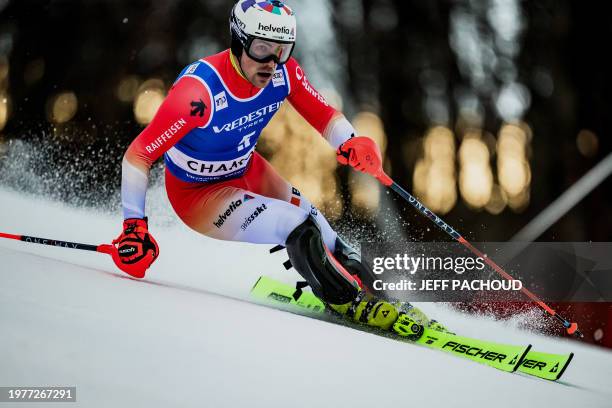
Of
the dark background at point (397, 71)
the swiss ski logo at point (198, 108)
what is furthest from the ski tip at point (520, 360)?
the dark background at point (397, 71)

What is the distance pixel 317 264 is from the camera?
261 centimetres

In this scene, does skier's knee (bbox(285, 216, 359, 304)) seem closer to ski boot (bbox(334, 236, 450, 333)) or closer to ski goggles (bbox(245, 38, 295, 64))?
ski boot (bbox(334, 236, 450, 333))

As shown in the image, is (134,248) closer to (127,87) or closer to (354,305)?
(354,305)

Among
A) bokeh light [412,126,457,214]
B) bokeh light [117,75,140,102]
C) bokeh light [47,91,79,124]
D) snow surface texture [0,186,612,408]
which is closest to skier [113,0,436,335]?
snow surface texture [0,186,612,408]

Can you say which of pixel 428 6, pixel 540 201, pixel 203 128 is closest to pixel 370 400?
pixel 203 128

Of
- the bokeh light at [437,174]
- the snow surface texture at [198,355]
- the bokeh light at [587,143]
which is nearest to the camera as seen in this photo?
the snow surface texture at [198,355]

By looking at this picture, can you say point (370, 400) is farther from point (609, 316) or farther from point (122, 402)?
point (609, 316)

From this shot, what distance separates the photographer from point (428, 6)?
9.69 metres

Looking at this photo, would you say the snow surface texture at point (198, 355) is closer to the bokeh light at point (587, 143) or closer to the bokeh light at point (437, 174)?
the bokeh light at point (587, 143)

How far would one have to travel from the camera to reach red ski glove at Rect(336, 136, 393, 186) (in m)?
2.85

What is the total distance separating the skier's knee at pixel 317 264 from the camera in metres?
2.60

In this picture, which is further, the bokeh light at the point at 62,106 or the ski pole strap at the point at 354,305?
the bokeh light at the point at 62,106

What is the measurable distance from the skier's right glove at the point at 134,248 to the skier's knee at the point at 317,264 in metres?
0.58

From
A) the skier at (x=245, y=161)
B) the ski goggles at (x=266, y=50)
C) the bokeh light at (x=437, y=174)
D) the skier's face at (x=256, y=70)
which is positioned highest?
the ski goggles at (x=266, y=50)
